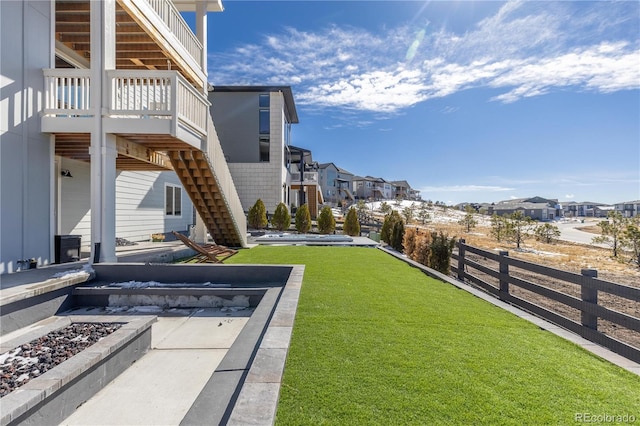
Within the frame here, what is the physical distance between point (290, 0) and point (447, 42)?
6042 millimetres

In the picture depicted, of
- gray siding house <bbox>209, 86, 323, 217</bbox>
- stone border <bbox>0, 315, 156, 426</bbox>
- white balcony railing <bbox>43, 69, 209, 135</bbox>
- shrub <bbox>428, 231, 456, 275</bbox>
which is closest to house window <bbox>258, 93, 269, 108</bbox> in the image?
gray siding house <bbox>209, 86, 323, 217</bbox>

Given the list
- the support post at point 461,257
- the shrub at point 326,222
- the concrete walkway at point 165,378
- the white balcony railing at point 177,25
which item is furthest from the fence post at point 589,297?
the shrub at point 326,222

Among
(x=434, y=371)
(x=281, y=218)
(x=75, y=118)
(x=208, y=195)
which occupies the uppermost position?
(x=75, y=118)

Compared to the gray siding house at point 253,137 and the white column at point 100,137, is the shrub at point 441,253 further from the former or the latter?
the gray siding house at point 253,137

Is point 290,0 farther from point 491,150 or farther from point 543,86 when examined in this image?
point 491,150

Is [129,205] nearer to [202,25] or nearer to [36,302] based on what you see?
[202,25]

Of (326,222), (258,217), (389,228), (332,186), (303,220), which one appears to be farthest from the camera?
(332,186)

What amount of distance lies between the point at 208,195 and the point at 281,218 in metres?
10.1

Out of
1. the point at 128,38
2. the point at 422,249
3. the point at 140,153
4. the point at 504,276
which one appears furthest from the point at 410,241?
the point at 128,38

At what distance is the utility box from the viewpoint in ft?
21.5

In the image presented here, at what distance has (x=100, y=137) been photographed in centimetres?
620

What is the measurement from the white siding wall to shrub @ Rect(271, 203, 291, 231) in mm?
5603

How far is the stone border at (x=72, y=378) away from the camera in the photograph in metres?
2.14

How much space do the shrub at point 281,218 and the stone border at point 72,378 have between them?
616 inches
